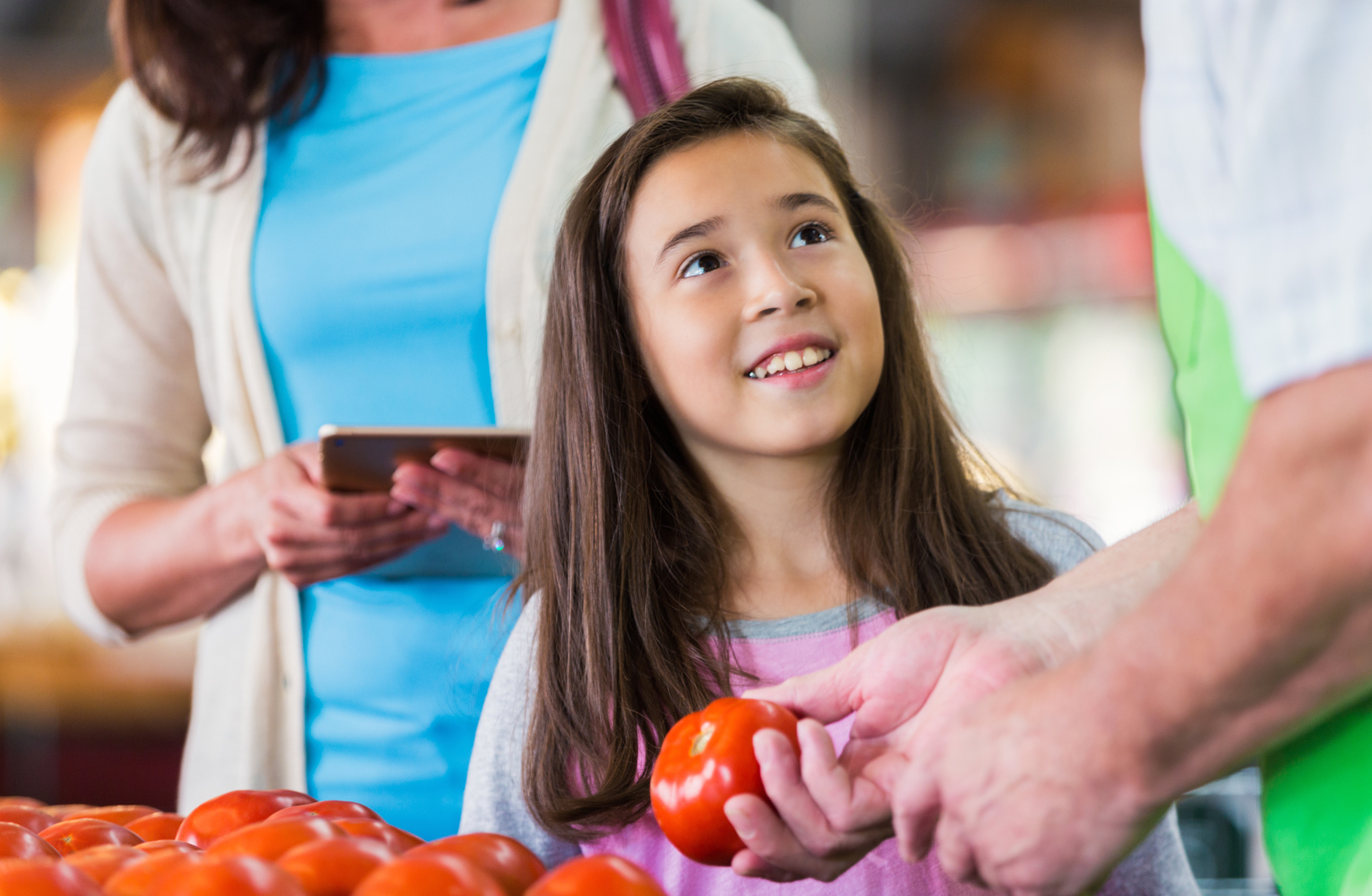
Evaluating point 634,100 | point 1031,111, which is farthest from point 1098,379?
point 634,100

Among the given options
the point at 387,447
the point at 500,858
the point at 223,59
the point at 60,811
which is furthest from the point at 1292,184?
the point at 223,59

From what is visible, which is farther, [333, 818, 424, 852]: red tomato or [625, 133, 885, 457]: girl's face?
[625, 133, 885, 457]: girl's face

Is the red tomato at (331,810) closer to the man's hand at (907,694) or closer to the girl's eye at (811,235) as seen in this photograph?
the man's hand at (907,694)

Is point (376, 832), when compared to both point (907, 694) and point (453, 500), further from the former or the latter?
point (453, 500)

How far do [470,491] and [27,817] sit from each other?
1.63ft

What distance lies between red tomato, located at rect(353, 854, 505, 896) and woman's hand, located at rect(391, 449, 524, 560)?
63 cm

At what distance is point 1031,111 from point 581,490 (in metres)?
3.83

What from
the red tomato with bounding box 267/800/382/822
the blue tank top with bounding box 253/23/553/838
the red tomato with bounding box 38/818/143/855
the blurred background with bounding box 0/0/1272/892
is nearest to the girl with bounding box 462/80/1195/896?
the blue tank top with bounding box 253/23/553/838

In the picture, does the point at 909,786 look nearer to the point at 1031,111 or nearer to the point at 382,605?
the point at 382,605

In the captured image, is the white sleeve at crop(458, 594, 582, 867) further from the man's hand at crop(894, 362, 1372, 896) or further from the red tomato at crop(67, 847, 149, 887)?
the man's hand at crop(894, 362, 1372, 896)

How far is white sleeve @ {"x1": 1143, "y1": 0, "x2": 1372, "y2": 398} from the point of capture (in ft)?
1.67

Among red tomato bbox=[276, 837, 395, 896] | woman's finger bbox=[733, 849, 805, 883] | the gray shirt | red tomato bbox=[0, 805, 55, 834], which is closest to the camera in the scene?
red tomato bbox=[276, 837, 395, 896]

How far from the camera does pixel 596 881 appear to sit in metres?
0.58

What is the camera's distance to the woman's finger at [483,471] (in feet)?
3.94
